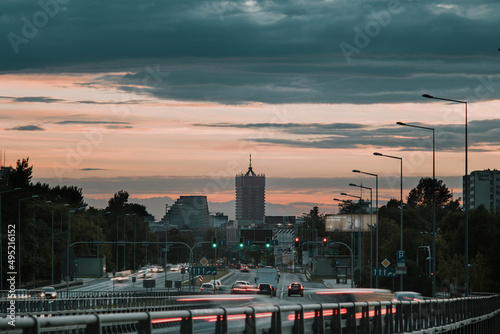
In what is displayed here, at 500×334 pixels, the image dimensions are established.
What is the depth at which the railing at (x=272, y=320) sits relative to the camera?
812cm

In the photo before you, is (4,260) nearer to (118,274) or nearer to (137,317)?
(118,274)

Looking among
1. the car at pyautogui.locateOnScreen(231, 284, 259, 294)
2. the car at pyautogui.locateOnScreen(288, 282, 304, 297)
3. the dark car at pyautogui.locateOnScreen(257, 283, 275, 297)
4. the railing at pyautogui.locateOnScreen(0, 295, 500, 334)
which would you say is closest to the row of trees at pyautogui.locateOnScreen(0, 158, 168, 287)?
the car at pyautogui.locateOnScreen(231, 284, 259, 294)

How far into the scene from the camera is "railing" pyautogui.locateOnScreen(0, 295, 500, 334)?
8125 mm

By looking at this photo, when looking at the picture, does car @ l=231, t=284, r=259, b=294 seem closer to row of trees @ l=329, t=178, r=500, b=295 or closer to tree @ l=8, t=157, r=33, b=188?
row of trees @ l=329, t=178, r=500, b=295

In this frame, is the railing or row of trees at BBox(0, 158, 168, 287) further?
row of trees at BBox(0, 158, 168, 287)

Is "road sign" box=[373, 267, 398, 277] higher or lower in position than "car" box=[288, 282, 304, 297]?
higher

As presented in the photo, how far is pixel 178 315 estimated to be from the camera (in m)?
9.81

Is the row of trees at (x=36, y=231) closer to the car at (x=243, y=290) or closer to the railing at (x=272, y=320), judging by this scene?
the car at (x=243, y=290)

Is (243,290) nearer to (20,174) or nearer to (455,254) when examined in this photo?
(455,254)

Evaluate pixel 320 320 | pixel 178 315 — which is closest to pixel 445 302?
pixel 320 320

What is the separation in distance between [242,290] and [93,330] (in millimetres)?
63849

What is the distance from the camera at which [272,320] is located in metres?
13.0


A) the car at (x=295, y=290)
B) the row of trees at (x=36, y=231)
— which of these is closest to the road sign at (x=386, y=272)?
the car at (x=295, y=290)

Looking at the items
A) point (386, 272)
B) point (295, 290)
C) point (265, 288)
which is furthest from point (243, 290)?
point (295, 290)
